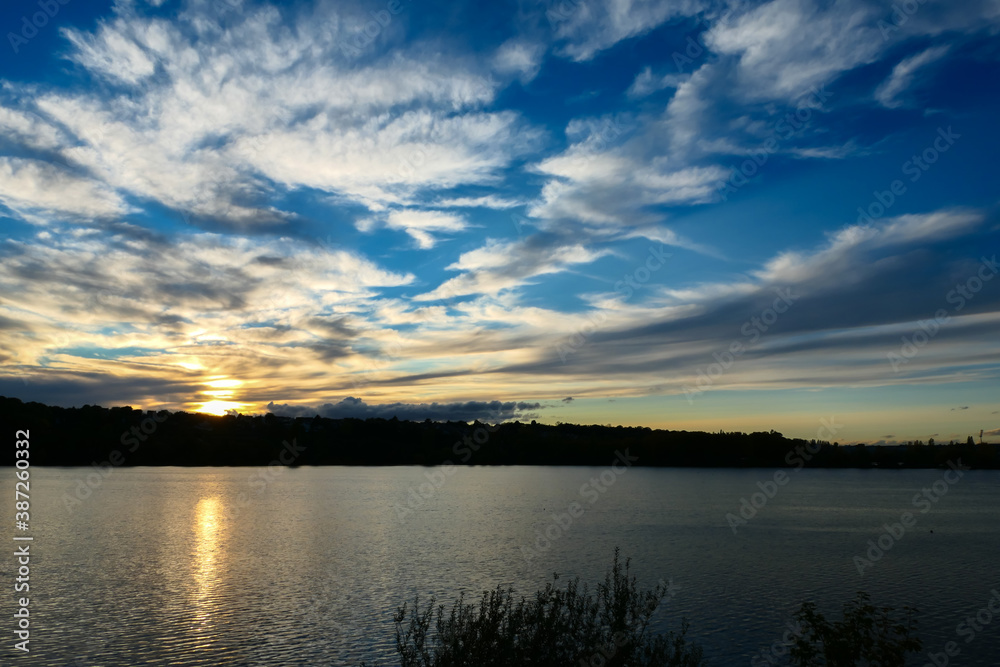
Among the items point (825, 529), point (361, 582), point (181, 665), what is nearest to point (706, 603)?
point (361, 582)

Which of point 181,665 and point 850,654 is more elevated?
point 850,654

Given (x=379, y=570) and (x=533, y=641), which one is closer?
(x=533, y=641)

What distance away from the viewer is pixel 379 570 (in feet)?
132

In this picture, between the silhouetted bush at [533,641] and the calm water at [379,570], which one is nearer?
the silhouetted bush at [533,641]

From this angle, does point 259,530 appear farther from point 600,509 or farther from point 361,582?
point 600,509

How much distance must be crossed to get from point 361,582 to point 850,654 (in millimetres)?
28447

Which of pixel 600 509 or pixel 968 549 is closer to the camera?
pixel 968 549

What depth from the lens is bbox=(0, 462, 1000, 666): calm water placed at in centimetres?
2567

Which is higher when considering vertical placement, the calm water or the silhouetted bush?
the silhouetted bush

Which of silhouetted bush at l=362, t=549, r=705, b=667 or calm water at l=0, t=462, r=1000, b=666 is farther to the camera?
calm water at l=0, t=462, r=1000, b=666

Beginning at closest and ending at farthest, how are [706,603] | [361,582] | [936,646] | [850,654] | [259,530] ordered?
[850,654]
[936,646]
[706,603]
[361,582]
[259,530]

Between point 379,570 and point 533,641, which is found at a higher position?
point 533,641

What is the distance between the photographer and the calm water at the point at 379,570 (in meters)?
25.7

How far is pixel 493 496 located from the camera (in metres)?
110
